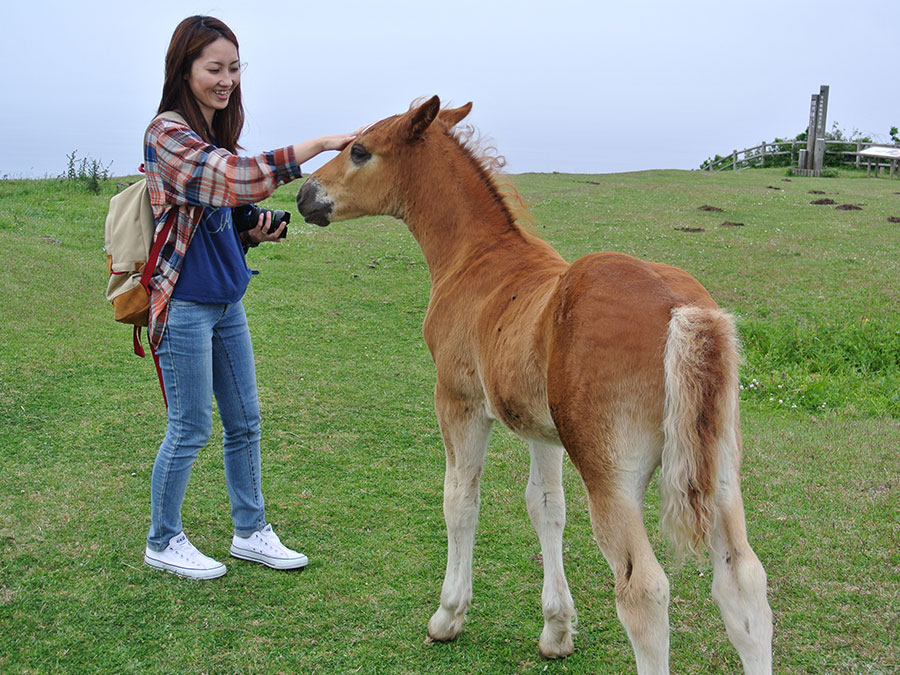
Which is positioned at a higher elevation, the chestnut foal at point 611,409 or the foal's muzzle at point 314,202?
the foal's muzzle at point 314,202

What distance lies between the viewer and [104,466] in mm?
5328

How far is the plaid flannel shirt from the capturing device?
339 centimetres

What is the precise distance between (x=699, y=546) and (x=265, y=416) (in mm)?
4429

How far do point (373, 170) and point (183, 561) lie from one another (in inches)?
90.2

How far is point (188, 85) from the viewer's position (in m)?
3.67

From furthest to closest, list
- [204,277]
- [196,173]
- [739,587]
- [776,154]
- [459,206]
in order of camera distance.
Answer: [776,154] < [459,206] < [204,277] < [196,173] < [739,587]

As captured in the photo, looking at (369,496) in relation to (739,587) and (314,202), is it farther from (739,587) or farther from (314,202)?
(739,587)

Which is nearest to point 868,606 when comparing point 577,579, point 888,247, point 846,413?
point 577,579

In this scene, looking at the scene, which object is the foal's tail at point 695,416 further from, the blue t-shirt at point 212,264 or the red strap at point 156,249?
the red strap at point 156,249

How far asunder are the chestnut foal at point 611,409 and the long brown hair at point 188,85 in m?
1.00

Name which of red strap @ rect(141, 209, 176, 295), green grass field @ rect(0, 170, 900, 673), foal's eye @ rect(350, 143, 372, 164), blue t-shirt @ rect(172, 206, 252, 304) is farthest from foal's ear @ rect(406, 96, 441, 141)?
green grass field @ rect(0, 170, 900, 673)

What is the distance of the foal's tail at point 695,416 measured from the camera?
249 centimetres

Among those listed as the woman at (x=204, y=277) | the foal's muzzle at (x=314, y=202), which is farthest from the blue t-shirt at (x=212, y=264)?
the foal's muzzle at (x=314, y=202)

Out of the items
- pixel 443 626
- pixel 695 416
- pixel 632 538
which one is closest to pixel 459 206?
pixel 695 416
